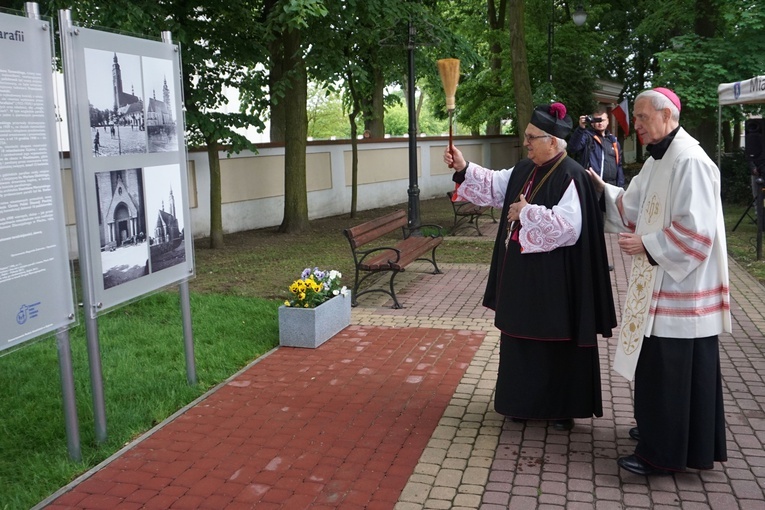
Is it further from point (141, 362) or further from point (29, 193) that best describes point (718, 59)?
point (29, 193)

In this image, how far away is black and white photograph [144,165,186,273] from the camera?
544cm

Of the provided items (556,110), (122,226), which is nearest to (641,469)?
(556,110)

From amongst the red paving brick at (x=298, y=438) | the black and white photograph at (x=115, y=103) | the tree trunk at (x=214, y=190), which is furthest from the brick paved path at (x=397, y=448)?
the tree trunk at (x=214, y=190)

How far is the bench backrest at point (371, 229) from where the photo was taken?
9016 mm

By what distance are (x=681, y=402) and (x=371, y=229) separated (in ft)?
19.6

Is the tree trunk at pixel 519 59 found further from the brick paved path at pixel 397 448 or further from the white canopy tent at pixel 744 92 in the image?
the brick paved path at pixel 397 448

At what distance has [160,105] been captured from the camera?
5.54m

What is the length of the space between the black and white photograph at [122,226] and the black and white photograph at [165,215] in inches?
3.8

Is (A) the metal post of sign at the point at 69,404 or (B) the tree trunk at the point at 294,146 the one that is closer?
(A) the metal post of sign at the point at 69,404

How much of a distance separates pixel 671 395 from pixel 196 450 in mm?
2778

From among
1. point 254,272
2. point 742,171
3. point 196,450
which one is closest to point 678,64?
point 742,171

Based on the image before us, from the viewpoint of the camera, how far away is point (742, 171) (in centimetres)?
1866

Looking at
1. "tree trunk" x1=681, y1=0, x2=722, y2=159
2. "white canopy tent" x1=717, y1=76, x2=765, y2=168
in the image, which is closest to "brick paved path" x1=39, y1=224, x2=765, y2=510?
"white canopy tent" x1=717, y1=76, x2=765, y2=168

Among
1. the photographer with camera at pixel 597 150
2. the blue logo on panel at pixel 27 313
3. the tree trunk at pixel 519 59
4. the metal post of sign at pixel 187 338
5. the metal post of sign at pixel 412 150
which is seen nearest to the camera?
the blue logo on panel at pixel 27 313
